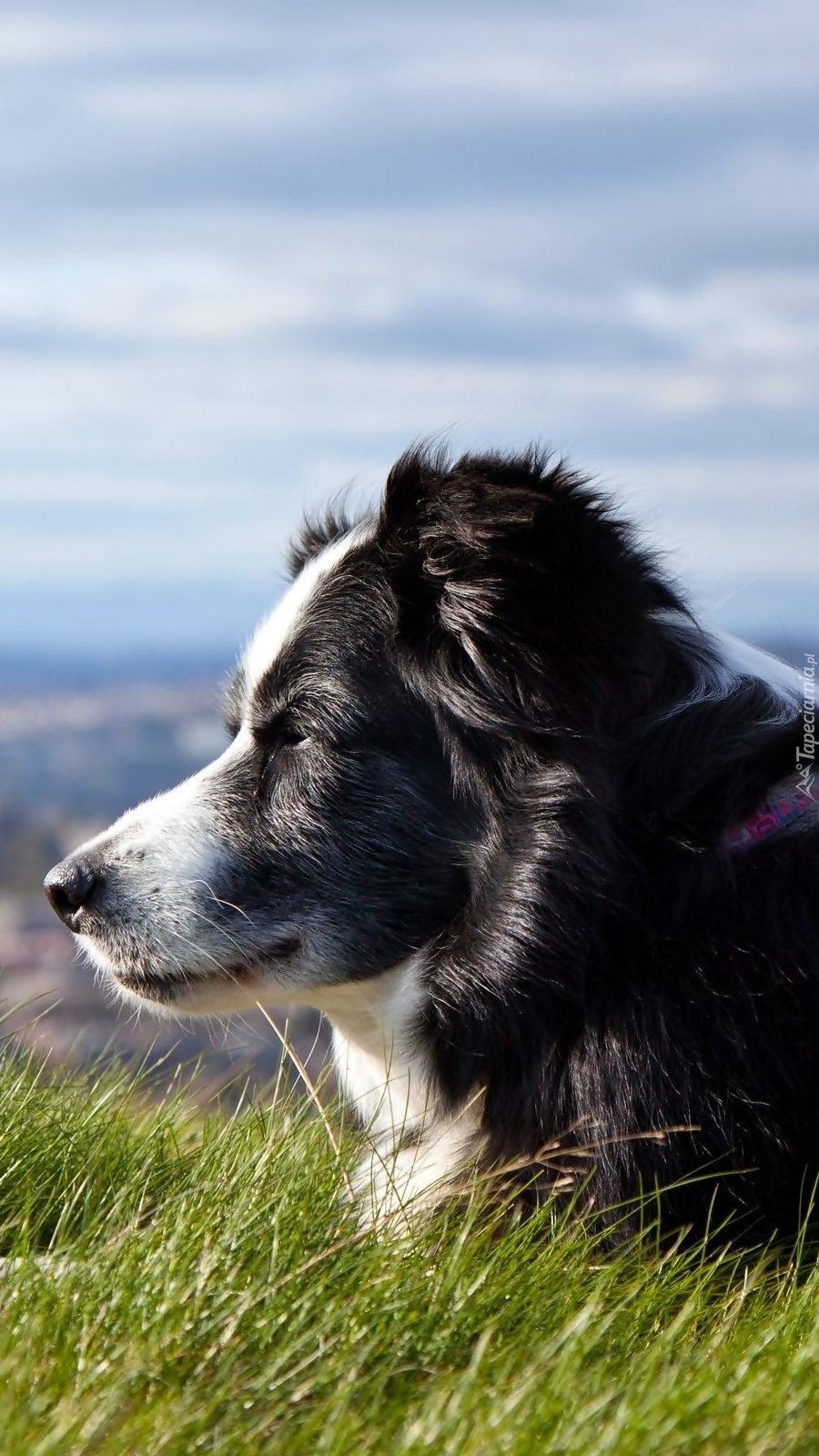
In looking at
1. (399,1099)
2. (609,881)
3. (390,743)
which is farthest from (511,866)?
(399,1099)

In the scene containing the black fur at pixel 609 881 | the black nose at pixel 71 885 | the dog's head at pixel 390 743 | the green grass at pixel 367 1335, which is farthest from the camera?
the black nose at pixel 71 885

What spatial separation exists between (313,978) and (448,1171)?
543mm

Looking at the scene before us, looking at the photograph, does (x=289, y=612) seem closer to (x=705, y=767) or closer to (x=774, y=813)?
(x=705, y=767)

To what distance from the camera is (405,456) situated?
3.53m

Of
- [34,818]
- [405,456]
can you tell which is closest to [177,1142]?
[405,456]

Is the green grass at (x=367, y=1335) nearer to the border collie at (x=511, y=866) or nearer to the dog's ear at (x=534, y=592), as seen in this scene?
the border collie at (x=511, y=866)

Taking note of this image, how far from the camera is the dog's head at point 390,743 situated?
3146mm

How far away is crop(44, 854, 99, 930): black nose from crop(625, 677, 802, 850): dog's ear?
1.29 meters

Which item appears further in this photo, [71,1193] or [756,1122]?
[71,1193]

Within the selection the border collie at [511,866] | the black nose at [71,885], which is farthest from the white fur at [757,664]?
the black nose at [71,885]

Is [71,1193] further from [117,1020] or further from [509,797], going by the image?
[509,797]

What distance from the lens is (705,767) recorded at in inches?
121

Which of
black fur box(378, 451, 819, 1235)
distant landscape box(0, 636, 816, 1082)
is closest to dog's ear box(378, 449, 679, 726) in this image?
black fur box(378, 451, 819, 1235)

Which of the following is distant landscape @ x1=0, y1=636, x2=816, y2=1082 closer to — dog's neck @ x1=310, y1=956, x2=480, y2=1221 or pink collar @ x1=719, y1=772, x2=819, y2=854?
dog's neck @ x1=310, y1=956, x2=480, y2=1221
